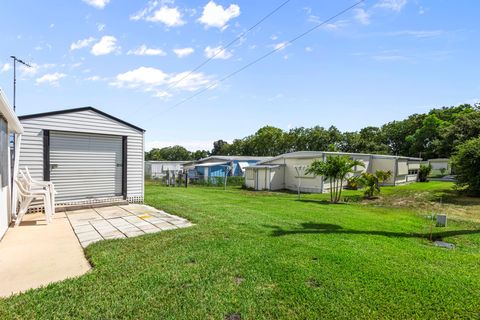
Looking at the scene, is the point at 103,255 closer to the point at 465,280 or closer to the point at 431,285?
the point at 431,285

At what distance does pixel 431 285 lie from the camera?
120 inches

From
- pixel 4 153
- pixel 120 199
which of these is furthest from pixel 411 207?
pixel 4 153

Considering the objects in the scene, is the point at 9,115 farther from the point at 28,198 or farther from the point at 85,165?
the point at 85,165

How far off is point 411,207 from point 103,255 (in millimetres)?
10707

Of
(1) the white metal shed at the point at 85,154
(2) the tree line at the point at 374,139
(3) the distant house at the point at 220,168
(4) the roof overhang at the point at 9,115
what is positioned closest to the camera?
(4) the roof overhang at the point at 9,115

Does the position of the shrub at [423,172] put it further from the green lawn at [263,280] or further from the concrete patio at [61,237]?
the concrete patio at [61,237]

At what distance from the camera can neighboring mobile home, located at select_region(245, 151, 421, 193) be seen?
1691 centimetres

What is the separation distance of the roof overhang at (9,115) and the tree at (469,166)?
17099mm

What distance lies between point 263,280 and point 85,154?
21.9 feet

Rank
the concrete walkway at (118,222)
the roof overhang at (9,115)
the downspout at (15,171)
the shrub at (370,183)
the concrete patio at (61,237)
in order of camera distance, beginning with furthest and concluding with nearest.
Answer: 1. the shrub at (370,183)
2. the downspout at (15,171)
3. the concrete walkway at (118,222)
4. the roof overhang at (9,115)
5. the concrete patio at (61,237)

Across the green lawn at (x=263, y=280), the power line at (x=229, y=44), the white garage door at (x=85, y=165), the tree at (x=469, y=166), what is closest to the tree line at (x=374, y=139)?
the tree at (x=469, y=166)

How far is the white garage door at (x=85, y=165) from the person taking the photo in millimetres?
7113

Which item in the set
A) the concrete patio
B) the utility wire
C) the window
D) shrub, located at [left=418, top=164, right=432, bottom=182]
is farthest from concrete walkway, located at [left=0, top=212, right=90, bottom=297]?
shrub, located at [left=418, top=164, right=432, bottom=182]

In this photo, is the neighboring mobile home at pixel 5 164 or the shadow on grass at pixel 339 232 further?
the shadow on grass at pixel 339 232
